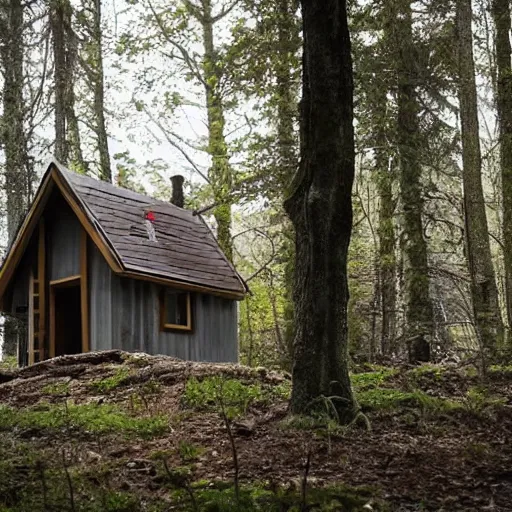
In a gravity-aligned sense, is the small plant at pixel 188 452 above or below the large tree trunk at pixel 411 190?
below

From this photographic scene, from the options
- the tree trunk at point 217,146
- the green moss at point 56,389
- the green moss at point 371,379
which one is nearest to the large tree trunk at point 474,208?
the green moss at point 371,379

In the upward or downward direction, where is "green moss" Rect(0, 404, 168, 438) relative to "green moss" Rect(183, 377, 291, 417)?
downward

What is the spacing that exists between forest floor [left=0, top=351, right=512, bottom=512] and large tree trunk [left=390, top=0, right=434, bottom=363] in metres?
4.01

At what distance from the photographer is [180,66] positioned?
25.6m

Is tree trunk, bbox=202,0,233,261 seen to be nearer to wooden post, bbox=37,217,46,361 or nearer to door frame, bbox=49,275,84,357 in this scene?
door frame, bbox=49,275,84,357

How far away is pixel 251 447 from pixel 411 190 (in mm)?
10038

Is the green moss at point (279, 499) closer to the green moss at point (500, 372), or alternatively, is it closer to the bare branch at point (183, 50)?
the green moss at point (500, 372)

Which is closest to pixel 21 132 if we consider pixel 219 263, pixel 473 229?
pixel 219 263

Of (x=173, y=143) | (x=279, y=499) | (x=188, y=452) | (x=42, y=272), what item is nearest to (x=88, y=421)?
(x=188, y=452)

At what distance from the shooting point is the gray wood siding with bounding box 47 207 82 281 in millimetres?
15080

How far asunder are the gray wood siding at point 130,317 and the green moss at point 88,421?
620cm

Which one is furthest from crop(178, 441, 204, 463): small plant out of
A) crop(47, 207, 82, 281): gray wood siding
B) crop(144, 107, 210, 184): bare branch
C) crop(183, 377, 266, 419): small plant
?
crop(144, 107, 210, 184): bare branch

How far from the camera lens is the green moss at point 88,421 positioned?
21.4ft

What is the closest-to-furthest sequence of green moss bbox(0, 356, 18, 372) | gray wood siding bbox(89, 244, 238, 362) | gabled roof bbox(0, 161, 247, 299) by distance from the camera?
gabled roof bbox(0, 161, 247, 299) < gray wood siding bbox(89, 244, 238, 362) < green moss bbox(0, 356, 18, 372)
